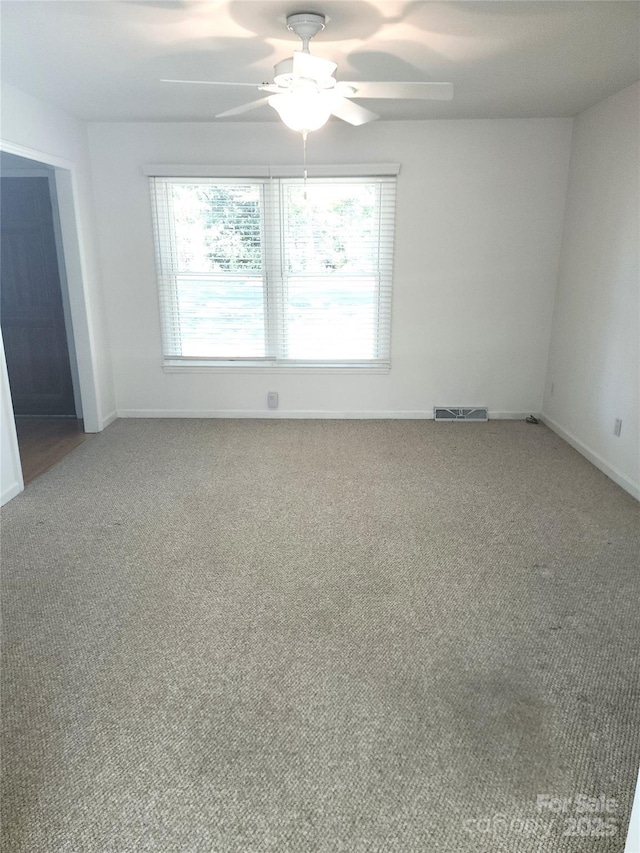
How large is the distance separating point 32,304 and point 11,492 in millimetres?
2268

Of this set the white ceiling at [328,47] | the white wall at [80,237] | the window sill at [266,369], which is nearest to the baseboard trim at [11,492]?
the white wall at [80,237]

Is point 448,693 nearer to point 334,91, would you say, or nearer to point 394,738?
point 394,738

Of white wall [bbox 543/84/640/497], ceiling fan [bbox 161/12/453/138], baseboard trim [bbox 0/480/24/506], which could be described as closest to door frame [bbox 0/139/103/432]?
baseboard trim [bbox 0/480/24/506]

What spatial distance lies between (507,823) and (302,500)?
7.17ft

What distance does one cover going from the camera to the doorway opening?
4.88 metres

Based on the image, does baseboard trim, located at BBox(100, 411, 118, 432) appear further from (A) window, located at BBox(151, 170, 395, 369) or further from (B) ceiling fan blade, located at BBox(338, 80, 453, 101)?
(B) ceiling fan blade, located at BBox(338, 80, 453, 101)

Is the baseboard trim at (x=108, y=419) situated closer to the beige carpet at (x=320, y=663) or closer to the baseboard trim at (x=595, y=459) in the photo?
the beige carpet at (x=320, y=663)

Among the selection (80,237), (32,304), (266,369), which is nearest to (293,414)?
(266,369)

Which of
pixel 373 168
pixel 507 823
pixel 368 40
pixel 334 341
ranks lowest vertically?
pixel 507 823

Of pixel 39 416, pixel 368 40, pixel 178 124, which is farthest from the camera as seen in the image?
pixel 39 416

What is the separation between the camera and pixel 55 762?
176 cm

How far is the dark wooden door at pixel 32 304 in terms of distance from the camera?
493 centimetres

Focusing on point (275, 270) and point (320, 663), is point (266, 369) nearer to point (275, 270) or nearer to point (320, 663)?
point (275, 270)

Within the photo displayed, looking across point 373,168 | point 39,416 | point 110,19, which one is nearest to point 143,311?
point 39,416
